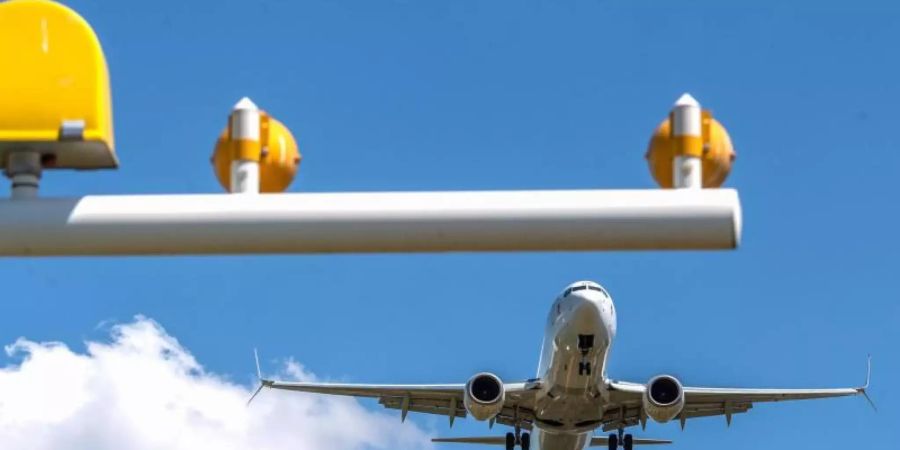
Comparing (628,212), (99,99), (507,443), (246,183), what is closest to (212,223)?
(246,183)

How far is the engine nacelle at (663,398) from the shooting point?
40.1m

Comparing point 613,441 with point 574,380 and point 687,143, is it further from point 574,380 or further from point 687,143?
point 687,143

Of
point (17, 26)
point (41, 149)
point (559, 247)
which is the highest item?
point (17, 26)

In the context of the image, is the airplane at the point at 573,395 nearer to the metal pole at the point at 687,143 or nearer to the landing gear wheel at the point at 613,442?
the landing gear wheel at the point at 613,442

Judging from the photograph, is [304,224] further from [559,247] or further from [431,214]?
[559,247]

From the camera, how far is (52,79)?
9.05 feet

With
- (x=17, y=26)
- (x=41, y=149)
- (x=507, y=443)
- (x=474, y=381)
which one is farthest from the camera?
(x=507, y=443)

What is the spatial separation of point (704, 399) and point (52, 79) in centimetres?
4238

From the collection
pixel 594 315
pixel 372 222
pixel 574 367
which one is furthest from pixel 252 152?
pixel 574 367

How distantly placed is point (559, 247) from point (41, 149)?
1084mm

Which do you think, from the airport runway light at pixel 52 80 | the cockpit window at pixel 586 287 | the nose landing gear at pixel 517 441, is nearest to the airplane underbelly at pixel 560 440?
the nose landing gear at pixel 517 441

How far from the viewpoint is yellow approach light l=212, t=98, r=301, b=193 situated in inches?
116

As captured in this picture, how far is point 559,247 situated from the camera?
2.88 meters

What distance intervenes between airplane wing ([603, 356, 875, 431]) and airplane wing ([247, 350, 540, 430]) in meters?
2.46
